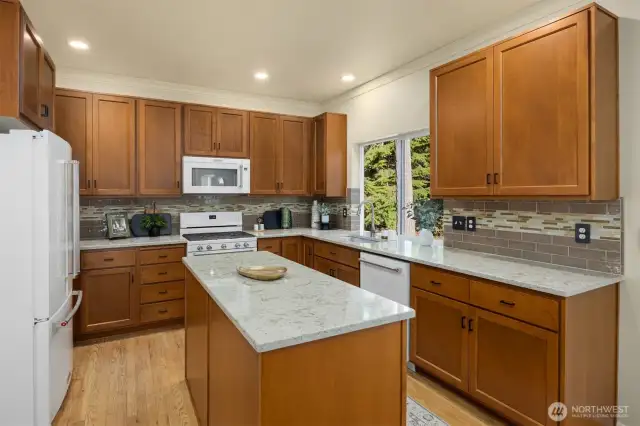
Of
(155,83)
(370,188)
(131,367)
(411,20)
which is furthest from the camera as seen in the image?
(370,188)

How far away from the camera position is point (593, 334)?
1.91 metres

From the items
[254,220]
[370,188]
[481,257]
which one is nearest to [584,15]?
[481,257]

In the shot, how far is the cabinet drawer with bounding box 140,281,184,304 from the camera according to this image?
140 inches

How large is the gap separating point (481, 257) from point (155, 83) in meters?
3.65

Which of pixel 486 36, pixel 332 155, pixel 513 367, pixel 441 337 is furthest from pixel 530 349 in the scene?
pixel 332 155

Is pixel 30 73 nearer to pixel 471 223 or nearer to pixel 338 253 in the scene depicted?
pixel 338 253

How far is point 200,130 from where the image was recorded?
402cm

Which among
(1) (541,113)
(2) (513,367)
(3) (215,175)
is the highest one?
(1) (541,113)

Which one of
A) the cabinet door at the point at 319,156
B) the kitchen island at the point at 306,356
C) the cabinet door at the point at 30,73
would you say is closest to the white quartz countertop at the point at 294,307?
the kitchen island at the point at 306,356

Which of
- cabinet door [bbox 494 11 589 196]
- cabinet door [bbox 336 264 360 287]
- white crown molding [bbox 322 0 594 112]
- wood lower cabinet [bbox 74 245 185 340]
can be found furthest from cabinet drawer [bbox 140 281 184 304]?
cabinet door [bbox 494 11 589 196]

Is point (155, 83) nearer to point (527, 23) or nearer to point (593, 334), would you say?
point (527, 23)

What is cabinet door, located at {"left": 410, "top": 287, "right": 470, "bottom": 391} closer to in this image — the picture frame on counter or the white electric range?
the white electric range

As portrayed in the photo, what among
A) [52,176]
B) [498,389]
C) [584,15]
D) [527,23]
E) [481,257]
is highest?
[527,23]

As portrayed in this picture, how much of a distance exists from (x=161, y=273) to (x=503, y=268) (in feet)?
9.94
